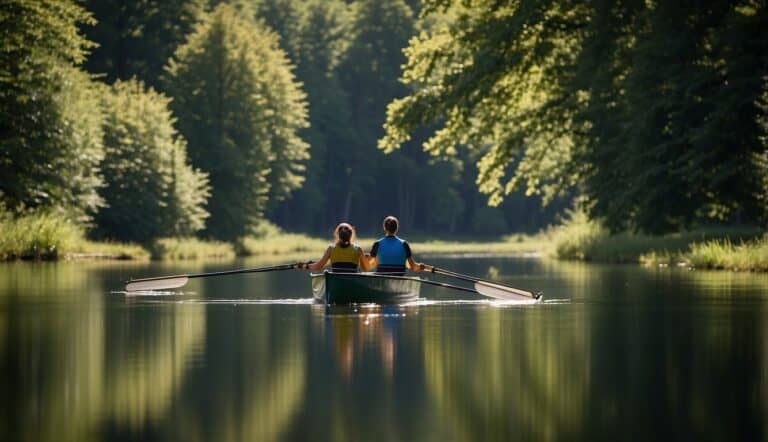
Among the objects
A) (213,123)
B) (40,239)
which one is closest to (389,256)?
(40,239)

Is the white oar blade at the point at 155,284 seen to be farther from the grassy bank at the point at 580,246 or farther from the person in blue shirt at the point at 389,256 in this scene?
the grassy bank at the point at 580,246

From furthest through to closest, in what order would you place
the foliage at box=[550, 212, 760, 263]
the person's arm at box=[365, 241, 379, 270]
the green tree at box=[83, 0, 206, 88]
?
the green tree at box=[83, 0, 206, 88] → the foliage at box=[550, 212, 760, 263] → the person's arm at box=[365, 241, 379, 270]

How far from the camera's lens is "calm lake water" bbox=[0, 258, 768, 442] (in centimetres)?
1062

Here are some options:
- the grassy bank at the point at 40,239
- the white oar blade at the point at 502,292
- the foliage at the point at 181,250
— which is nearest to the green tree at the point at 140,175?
the foliage at the point at 181,250

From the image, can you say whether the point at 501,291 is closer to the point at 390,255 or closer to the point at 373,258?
the point at 390,255

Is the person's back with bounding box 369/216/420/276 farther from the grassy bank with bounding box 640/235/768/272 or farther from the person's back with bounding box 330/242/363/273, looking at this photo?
the grassy bank with bounding box 640/235/768/272

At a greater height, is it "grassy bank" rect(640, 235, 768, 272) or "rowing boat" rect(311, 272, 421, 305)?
"grassy bank" rect(640, 235, 768, 272)

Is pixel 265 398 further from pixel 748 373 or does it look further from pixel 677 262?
pixel 677 262

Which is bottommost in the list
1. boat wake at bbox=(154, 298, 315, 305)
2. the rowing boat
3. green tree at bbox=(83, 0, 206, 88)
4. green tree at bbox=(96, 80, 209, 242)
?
boat wake at bbox=(154, 298, 315, 305)

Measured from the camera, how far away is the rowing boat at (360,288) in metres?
24.2

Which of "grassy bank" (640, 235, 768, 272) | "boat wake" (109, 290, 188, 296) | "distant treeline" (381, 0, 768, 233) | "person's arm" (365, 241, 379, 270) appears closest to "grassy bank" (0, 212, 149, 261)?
"distant treeline" (381, 0, 768, 233)

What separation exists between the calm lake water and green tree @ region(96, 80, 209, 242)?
37.6 m

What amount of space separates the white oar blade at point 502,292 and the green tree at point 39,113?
26498 millimetres

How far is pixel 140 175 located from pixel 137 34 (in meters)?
29.0
